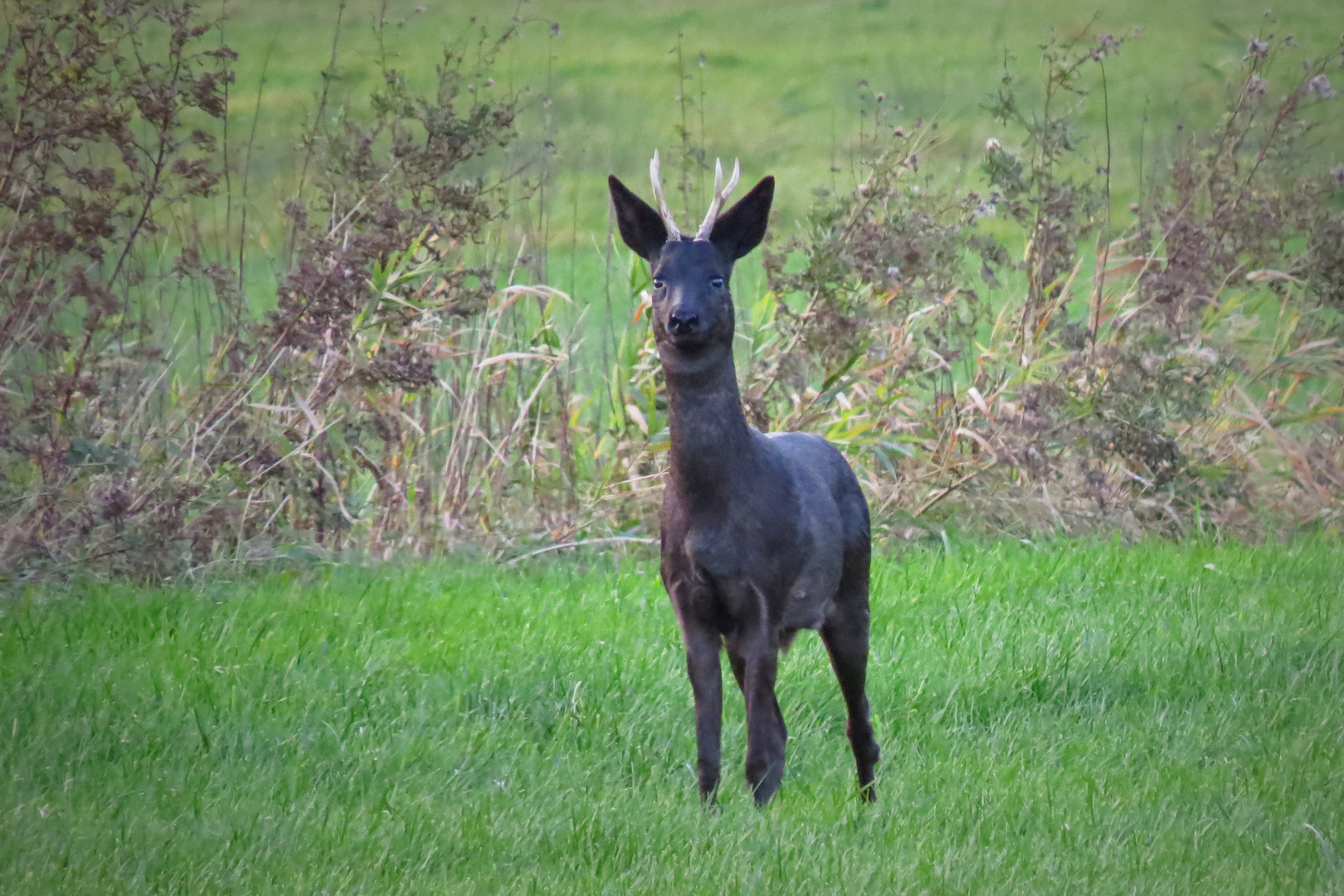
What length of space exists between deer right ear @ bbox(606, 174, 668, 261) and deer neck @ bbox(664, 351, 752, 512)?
546 millimetres

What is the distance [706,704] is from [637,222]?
1692 mm

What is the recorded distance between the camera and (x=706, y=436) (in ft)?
17.4

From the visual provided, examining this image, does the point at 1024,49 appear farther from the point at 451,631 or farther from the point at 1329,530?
the point at 451,631

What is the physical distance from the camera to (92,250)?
788 cm

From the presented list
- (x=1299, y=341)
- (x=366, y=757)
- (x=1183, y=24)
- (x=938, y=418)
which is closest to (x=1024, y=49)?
(x=1183, y=24)

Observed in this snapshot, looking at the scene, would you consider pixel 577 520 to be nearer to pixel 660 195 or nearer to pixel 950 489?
pixel 950 489

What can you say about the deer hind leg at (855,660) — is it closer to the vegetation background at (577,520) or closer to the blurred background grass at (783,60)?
the vegetation background at (577,520)

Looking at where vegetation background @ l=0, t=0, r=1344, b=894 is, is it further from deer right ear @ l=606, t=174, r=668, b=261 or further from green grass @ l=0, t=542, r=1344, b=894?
deer right ear @ l=606, t=174, r=668, b=261

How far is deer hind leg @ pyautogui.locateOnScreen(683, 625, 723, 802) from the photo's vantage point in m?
5.27

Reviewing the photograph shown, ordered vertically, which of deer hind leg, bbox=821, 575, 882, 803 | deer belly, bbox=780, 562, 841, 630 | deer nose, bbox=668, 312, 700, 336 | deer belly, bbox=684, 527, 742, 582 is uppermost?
deer nose, bbox=668, 312, 700, 336

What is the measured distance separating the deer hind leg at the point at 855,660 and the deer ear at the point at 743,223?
4.18 feet

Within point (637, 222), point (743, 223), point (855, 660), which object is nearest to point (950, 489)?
point (855, 660)

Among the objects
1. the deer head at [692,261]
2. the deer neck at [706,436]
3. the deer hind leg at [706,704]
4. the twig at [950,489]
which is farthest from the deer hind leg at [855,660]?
the twig at [950,489]

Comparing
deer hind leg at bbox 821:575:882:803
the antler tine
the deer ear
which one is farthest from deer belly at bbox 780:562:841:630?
the antler tine
